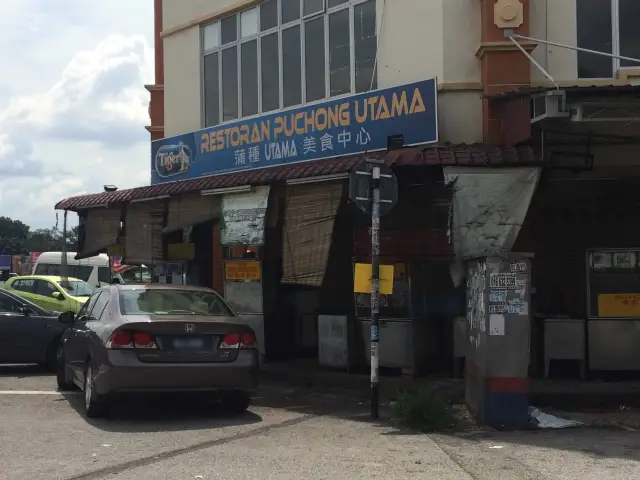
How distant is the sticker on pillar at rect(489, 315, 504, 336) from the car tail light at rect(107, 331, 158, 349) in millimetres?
3565

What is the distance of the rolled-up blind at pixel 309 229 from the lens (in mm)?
11258

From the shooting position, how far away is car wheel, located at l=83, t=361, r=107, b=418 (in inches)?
349

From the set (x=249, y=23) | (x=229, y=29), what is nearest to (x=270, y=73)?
(x=249, y=23)

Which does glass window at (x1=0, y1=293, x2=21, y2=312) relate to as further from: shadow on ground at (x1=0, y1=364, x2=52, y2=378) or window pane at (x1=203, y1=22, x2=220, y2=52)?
window pane at (x1=203, y1=22, x2=220, y2=52)

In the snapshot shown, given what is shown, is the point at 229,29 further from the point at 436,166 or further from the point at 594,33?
the point at 594,33

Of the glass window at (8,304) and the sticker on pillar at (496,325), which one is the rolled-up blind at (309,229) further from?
the glass window at (8,304)

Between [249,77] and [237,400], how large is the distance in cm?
722

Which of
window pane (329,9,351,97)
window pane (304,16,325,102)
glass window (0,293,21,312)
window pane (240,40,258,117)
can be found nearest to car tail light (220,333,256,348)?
window pane (329,9,351,97)

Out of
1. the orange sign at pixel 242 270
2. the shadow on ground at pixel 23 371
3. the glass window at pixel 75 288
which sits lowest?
the shadow on ground at pixel 23 371

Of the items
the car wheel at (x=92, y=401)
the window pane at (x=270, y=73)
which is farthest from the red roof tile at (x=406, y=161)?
the car wheel at (x=92, y=401)

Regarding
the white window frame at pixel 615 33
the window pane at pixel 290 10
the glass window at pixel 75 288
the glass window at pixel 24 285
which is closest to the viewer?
the white window frame at pixel 615 33

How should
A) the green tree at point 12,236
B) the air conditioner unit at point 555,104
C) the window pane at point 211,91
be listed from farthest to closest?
the green tree at point 12,236
the window pane at point 211,91
the air conditioner unit at point 555,104

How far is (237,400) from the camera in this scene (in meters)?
9.56

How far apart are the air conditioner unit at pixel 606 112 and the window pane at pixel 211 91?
7757 millimetres
